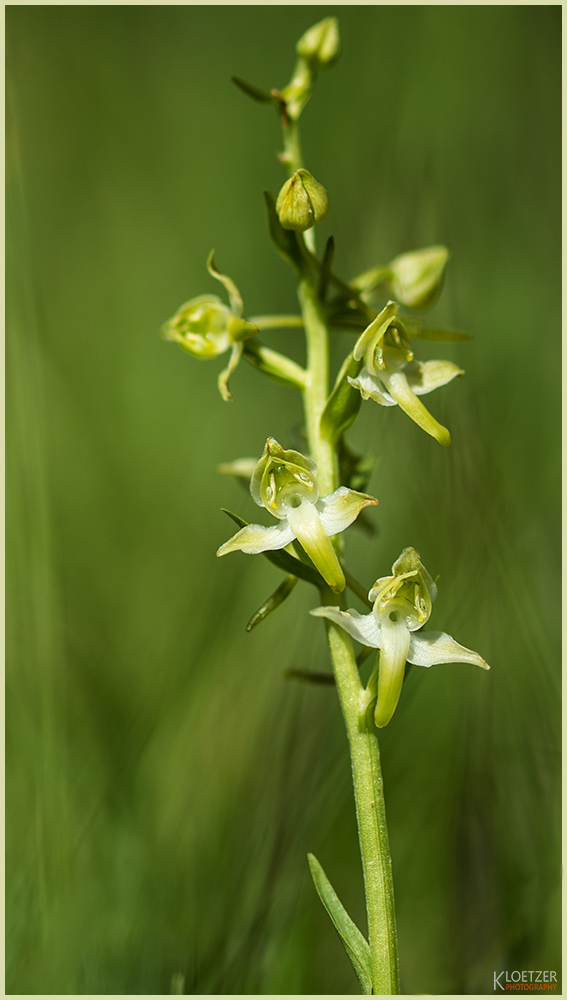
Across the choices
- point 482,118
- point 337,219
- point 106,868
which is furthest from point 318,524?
point 482,118

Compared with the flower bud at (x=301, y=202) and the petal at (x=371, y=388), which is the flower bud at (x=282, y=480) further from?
the flower bud at (x=301, y=202)

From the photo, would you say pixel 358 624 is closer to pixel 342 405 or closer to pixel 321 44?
pixel 342 405

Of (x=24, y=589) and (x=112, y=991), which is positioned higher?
(x=24, y=589)

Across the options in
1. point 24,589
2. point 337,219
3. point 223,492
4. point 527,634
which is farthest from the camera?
point 337,219

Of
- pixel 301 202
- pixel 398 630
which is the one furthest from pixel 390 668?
pixel 301 202

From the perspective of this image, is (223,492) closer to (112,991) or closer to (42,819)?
(42,819)

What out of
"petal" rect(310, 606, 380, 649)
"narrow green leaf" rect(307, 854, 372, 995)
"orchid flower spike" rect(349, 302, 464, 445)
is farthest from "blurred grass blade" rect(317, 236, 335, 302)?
"narrow green leaf" rect(307, 854, 372, 995)

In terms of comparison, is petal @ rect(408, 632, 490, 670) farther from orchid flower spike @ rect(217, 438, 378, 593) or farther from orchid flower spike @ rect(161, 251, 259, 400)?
orchid flower spike @ rect(161, 251, 259, 400)
